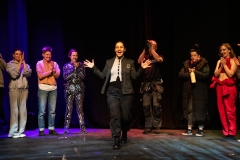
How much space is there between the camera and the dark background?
23.0 feet

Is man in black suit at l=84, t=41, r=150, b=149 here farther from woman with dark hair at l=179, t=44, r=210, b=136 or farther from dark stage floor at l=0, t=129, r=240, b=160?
woman with dark hair at l=179, t=44, r=210, b=136

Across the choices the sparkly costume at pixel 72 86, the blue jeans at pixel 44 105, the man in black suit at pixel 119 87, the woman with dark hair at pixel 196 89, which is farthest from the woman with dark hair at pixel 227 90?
the blue jeans at pixel 44 105

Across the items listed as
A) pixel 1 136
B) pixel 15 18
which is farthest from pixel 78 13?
pixel 1 136

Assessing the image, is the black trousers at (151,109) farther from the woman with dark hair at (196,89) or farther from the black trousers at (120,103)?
the black trousers at (120,103)

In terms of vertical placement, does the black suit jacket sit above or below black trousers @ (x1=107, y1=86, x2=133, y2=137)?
above

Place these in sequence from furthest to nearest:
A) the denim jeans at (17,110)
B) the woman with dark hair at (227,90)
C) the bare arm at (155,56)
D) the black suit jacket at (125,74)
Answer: the denim jeans at (17,110) → the bare arm at (155,56) → the woman with dark hair at (227,90) → the black suit jacket at (125,74)

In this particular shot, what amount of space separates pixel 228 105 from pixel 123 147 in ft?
6.24

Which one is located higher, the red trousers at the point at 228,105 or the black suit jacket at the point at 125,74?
the black suit jacket at the point at 125,74

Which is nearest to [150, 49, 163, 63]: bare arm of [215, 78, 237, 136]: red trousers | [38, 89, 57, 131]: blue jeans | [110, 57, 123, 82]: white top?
[110, 57, 123, 82]: white top

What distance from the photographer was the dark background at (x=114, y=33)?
700 cm

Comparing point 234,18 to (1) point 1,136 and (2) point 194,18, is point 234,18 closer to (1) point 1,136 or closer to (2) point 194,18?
(2) point 194,18

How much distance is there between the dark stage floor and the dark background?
111cm

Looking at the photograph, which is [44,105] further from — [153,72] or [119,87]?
[153,72]

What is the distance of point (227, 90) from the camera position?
5.64 meters
